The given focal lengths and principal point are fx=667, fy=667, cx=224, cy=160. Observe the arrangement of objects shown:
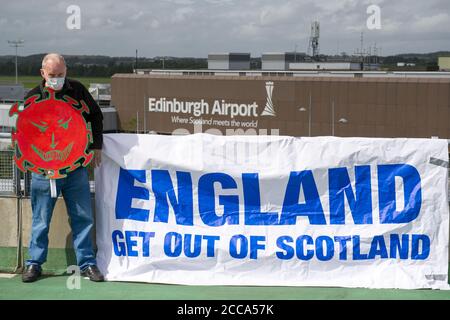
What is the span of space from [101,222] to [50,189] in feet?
2.00

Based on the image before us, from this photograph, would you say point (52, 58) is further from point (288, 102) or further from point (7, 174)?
point (288, 102)

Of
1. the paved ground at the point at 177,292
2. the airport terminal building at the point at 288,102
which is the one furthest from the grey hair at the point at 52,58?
the airport terminal building at the point at 288,102

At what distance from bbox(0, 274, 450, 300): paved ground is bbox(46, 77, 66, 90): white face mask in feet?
5.36

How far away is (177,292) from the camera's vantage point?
552 centimetres

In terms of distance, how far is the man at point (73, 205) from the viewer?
18.4 ft

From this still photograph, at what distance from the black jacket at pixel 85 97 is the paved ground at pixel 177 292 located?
1215 mm

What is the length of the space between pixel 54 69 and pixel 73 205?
1.18 meters

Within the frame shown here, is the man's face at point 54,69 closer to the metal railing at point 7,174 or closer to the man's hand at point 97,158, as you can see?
the man's hand at point 97,158

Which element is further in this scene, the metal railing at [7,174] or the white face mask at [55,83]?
the metal railing at [7,174]

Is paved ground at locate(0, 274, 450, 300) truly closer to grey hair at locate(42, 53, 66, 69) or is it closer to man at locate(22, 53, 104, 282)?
man at locate(22, 53, 104, 282)
